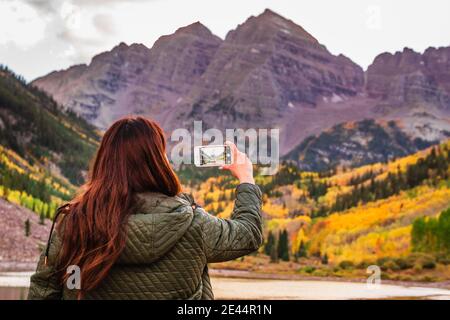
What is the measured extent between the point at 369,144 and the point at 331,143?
5987 mm

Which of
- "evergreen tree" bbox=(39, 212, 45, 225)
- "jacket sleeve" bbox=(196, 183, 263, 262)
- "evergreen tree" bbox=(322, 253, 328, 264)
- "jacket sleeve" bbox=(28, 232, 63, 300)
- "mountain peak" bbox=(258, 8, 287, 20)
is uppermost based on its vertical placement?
"mountain peak" bbox=(258, 8, 287, 20)

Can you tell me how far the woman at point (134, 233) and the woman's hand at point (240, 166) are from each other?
0.08 metres

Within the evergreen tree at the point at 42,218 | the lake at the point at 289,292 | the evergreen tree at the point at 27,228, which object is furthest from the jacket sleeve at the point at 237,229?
the evergreen tree at the point at 42,218

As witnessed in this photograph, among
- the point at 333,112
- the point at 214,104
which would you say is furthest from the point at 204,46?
the point at 333,112

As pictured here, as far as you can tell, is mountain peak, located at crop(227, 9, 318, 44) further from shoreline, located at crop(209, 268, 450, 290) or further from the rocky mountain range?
shoreline, located at crop(209, 268, 450, 290)

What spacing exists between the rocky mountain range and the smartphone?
3370 inches

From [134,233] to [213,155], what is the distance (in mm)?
218

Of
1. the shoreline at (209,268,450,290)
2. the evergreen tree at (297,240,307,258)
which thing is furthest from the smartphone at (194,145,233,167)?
the evergreen tree at (297,240,307,258)

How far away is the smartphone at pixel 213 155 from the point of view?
1.12m

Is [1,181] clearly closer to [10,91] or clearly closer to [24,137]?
[24,137]

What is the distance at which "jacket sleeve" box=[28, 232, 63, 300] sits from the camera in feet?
3.31

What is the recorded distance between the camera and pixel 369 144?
110 metres

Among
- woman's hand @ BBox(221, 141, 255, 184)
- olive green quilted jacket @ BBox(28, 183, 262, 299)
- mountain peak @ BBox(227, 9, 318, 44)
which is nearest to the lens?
olive green quilted jacket @ BBox(28, 183, 262, 299)

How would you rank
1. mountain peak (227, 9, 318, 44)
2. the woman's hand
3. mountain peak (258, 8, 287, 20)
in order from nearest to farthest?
the woman's hand < mountain peak (227, 9, 318, 44) < mountain peak (258, 8, 287, 20)
